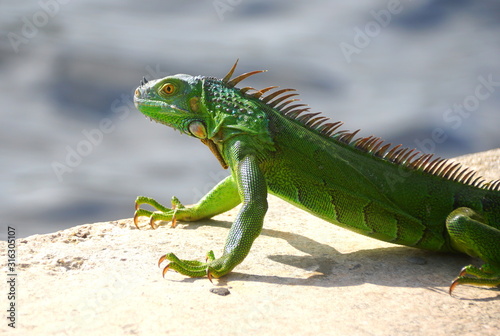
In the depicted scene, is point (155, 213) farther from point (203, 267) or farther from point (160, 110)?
point (203, 267)

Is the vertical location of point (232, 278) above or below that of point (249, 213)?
below

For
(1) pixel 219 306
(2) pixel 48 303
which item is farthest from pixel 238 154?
(2) pixel 48 303

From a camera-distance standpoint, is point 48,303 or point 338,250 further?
point 338,250

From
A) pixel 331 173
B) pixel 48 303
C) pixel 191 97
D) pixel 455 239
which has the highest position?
pixel 191 97

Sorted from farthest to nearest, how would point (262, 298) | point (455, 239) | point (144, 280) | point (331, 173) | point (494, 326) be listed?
point (331, 173) < point (455, 239) < point (144, 280) < point (262, 298) < point (494, 326)

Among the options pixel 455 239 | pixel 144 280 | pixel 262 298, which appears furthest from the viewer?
pixel 455 239

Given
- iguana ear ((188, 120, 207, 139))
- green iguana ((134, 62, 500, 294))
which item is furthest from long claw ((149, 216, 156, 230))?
iguana ear ((188, 120, 207, 139))

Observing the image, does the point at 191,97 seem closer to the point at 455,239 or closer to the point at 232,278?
the point at 232,278
